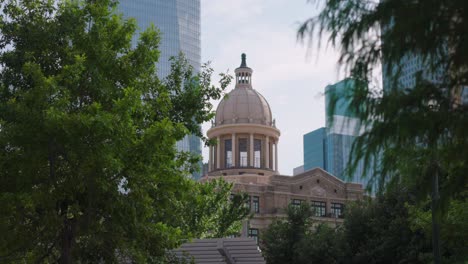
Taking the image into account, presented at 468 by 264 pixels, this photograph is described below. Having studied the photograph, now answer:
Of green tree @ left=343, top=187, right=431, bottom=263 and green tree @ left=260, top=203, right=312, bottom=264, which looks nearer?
green tree @ left=343, top=187, right=431, bottom=263

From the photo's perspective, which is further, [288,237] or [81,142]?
[288,237]

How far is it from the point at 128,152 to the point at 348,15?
9511 mm

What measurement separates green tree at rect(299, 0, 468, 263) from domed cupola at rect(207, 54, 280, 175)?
2862 inches

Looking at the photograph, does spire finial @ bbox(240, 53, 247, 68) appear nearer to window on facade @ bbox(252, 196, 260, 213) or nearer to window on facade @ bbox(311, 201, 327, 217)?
window on facade @ bbox(252, 196, 260, 213)

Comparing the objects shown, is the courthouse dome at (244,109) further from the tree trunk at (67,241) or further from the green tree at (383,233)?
the tree trunk at (67,241)

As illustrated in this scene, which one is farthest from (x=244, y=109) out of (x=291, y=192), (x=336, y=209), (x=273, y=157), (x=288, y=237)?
(x=288, y=237)

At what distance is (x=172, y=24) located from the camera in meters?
182

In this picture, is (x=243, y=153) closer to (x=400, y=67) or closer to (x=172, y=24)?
(x=400, y=67)

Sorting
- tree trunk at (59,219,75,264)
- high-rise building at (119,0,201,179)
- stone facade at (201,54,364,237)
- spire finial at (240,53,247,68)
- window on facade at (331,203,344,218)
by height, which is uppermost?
high-rise building at (119,0,201,179)

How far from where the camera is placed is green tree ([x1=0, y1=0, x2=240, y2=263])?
17203 millimetres

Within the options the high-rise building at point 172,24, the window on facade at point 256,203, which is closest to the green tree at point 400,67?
the window on facade at point 256,203

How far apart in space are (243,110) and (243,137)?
9.90 feet

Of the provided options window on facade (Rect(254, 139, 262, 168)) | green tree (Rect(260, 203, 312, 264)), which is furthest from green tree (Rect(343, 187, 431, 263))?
window on facade (Rect(254, 139, 262, 168))

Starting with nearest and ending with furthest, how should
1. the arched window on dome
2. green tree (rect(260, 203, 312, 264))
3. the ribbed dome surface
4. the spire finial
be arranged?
green tree (rect(260, 203, 312, 264)) < the ribbed dome surface < the arched window on dome < the spire finial
